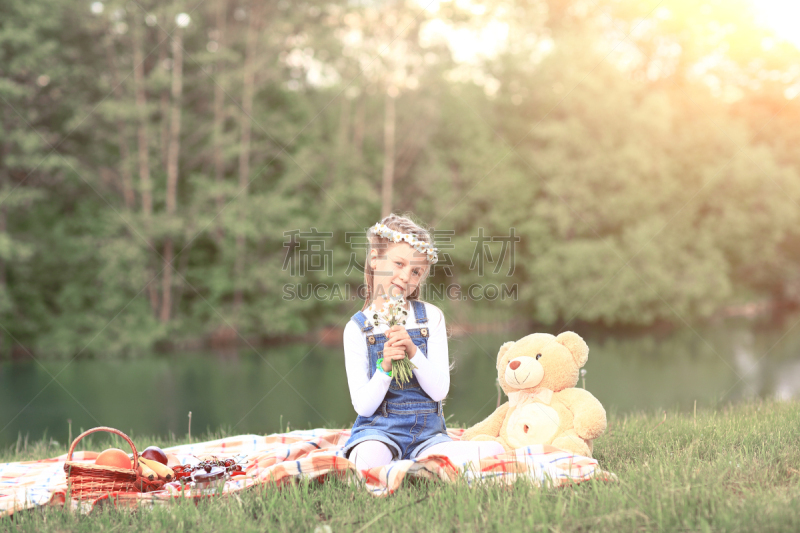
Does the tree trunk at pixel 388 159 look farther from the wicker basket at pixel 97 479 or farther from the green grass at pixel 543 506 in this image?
the green grass at pixel 543 506

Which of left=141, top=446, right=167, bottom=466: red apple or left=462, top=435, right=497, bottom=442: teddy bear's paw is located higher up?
left=462, top=435, right=497, bottom=442: teddy bear's paw

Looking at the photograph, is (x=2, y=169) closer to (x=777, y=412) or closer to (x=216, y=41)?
(x=216, y=41)

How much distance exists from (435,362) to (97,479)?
171cm

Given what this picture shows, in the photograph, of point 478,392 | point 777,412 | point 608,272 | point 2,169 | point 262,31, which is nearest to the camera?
point 777,412

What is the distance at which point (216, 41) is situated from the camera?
16359mm

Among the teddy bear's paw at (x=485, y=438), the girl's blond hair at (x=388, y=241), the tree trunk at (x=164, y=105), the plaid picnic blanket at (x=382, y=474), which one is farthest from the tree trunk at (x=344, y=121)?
the plaid picnic blanket at (x=382, y=474)

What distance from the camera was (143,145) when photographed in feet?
51.1

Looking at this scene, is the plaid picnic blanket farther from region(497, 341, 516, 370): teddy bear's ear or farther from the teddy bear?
region(497, 341, 516, 370): teddy bear's ear

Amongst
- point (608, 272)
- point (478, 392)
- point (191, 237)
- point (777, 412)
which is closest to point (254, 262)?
point (191, 237)

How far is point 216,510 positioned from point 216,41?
15.6 metres

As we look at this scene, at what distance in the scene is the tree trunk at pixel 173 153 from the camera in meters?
15.4

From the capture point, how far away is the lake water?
29.6 ft

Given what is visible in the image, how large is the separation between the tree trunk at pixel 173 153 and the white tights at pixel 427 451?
1299cm

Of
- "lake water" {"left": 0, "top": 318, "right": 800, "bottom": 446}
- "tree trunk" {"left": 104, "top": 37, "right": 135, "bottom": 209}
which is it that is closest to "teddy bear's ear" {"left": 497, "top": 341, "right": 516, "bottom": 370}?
"lake water" {"left": 0, "top": 318, "right": 800, "bottom": 446}
